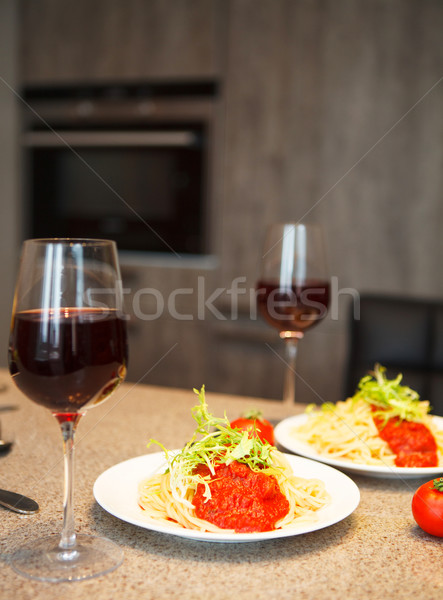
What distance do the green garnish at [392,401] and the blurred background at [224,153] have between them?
1790 mm

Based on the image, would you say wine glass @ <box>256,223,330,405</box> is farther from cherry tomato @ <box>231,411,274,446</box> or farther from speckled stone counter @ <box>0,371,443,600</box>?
speckled stone counter @ <box>0,371,443,600</box>

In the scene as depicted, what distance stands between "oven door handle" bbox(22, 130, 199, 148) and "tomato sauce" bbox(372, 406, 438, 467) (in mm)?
2493

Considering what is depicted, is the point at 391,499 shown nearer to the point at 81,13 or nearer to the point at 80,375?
the point at 80,375

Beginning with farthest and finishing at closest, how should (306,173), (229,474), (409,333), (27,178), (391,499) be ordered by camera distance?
(27,178) → (306,173) → (409,333) → (391,499) → (229,474)

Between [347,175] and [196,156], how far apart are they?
Answer: 78 cm

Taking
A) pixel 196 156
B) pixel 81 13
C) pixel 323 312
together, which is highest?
pixel 81 13

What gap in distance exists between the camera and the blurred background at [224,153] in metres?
2.96

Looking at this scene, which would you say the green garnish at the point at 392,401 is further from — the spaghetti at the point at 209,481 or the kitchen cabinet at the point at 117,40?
the kitchen cabinet at the point at 117,40

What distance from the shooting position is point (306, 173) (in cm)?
312

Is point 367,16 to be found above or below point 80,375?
above

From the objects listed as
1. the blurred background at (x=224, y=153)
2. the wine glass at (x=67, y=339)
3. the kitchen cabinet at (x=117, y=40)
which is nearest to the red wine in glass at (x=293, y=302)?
the wine glass at (x=67, y=339)

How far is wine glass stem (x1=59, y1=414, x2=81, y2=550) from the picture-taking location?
653mm

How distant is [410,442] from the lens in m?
0.98

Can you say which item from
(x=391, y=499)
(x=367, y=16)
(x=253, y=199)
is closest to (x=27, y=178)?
(x=253, y=199)
